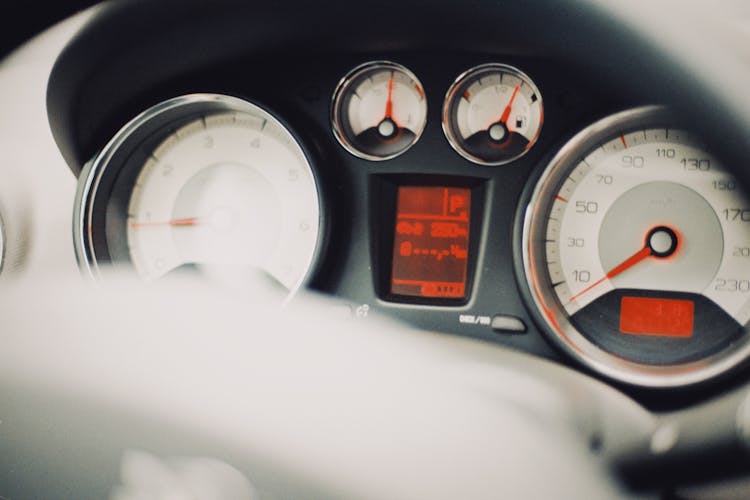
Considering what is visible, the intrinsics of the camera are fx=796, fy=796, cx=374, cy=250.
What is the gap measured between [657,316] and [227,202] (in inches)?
39.1

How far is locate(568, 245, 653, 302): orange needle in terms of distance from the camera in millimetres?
1621

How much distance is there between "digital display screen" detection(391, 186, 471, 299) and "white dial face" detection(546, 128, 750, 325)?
192mm

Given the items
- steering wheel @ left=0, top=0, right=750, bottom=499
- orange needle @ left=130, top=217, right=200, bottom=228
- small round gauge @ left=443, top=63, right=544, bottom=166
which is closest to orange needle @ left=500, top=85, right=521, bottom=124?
small round gauge @ left=443, top=63, right=544, bottom=166

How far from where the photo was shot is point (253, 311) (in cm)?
147

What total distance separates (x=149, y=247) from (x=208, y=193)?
0.20m

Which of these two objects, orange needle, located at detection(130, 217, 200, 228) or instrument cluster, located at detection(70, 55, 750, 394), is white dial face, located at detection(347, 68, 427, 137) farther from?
orange needle, located at detection(130, 217, 200, 228)

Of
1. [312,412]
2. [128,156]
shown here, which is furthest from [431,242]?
[128,156]

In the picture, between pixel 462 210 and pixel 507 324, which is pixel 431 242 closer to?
pixel 462 210

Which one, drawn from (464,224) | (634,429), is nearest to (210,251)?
(464,224)

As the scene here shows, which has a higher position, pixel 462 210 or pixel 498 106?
pixel 498 106

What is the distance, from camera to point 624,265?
65.2 inches

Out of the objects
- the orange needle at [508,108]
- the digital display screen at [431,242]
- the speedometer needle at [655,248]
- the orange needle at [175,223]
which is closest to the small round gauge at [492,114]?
the orange needle at [508,108]

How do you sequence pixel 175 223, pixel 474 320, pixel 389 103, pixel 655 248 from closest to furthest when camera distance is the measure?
pixel 655 248
pixel 474 320
pixel 389 103
pixel 175 223

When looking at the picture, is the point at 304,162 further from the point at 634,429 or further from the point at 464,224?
the point at 634,429
